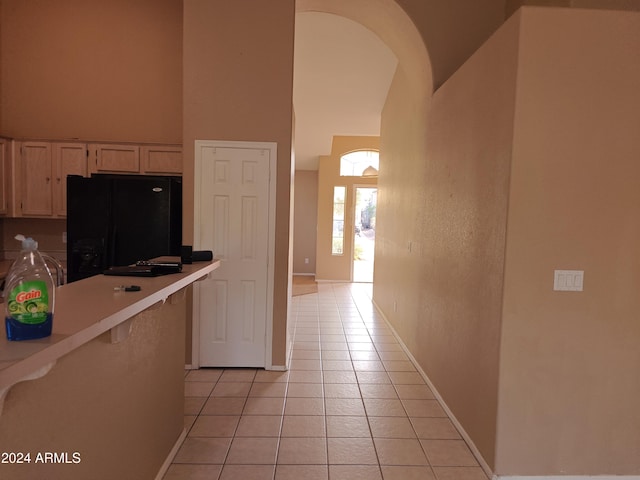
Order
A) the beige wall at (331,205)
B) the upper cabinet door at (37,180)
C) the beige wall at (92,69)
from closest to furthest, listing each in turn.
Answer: the upper cabinet door at (37,180) → the beige wall at (92,69) → the beige wall at (331,205)

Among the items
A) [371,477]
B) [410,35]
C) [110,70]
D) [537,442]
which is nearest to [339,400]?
[371,477]

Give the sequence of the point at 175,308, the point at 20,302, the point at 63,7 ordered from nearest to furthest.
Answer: the point at 20,302 → the point at 175,308 → the point at 63,7

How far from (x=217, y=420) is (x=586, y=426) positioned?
2348 mm

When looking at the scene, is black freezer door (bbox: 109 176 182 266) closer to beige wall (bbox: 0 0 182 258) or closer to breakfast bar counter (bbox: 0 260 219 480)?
beige wall (bbox: 0 0 182 258)

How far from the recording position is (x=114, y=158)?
157 inches

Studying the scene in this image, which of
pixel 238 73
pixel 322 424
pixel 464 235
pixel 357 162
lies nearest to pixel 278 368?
pixel 322 424

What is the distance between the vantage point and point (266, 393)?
3.10m

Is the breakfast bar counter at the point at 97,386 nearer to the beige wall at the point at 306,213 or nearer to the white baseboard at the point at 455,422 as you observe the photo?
the white baseboard at the point at 455,422

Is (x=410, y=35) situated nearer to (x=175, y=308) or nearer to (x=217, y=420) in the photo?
(x=175, y=308)

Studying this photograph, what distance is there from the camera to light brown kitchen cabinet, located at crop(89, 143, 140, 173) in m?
3.97

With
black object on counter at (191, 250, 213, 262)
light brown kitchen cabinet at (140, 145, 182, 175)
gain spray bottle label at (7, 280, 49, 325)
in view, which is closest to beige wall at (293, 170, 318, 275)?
light brown kitchen cabinet at (140, 145, 182, 175)

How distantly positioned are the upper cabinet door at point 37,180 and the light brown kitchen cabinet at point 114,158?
46cm

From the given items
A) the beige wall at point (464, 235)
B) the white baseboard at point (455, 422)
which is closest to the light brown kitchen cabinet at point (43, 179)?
the beige wall at point (464, 235)

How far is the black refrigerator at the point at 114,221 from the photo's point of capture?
10.8ft
